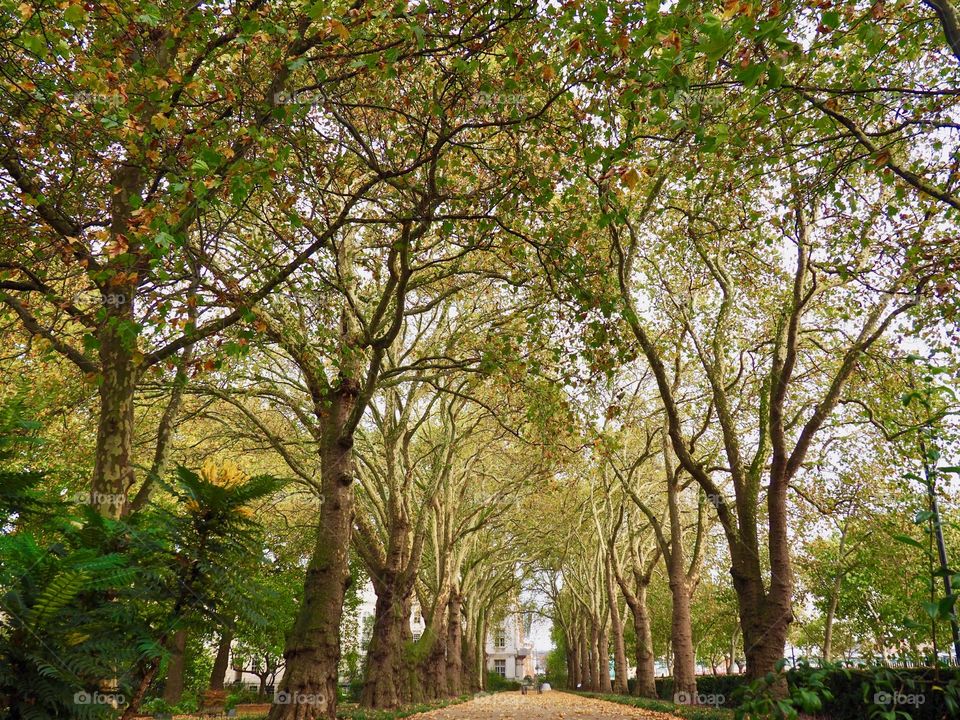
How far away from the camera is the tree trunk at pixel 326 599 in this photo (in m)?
8.88

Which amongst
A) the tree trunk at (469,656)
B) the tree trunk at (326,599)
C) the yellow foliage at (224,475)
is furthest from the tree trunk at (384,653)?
the tree trunk at (469,656)

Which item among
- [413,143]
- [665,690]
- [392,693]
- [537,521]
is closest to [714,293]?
[413,143]

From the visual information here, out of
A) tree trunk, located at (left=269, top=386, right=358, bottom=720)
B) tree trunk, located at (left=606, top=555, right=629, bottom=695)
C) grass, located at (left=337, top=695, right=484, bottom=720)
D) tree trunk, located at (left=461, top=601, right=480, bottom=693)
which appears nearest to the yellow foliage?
tree trunk, located at (left=269, top=386, right=358, bottom=720)

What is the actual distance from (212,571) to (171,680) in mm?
23048

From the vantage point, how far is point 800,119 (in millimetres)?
8219

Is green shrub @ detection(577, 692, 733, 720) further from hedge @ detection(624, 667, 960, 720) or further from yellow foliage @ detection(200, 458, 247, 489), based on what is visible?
yellow foliage @ detection(200, 458, 247, 489)

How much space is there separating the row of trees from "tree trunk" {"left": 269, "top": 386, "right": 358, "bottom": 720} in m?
0.06

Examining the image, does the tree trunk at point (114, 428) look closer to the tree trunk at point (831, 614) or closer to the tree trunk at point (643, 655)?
the tree trunk at point (831, 614)

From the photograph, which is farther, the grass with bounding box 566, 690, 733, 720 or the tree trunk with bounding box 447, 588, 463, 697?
the tree trunk with bounding box 447, 588, 463, 697

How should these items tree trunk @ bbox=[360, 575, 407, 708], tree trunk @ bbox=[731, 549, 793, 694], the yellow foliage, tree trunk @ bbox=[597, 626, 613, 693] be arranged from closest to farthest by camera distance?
the yellow foliage → tree trunk @ bbox=[731, 549, 793, 694] → tree trunk @ bbox=[360, 575, 407, 708] → tree trunk @ bbox=[597, 626, 613, 693]

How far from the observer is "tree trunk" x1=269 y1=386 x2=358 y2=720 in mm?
8875

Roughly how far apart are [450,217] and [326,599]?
260 inches

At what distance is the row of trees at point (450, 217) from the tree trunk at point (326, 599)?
56 mm

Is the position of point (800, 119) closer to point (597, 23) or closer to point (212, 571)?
point (597, 23)
